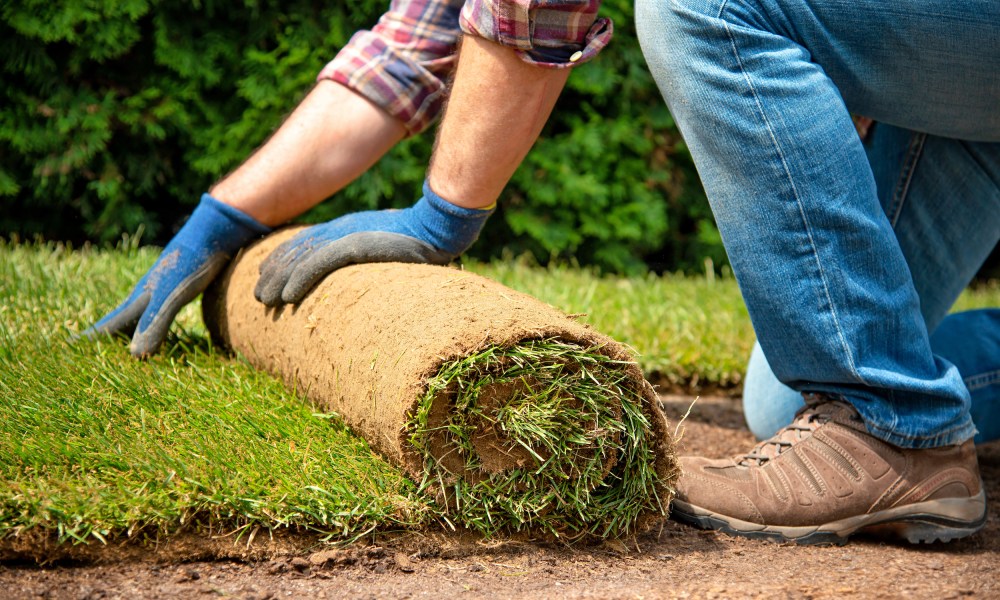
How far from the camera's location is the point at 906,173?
2227mm

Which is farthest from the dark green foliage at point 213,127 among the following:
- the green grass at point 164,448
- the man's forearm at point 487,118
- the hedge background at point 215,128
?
the man's forearm at point 487,118

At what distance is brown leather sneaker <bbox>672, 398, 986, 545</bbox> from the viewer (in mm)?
1814

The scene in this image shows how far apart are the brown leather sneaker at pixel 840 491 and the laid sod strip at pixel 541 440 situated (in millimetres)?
208

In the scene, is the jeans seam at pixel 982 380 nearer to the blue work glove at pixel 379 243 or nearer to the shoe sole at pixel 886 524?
the shoe sole at pixel 886 524

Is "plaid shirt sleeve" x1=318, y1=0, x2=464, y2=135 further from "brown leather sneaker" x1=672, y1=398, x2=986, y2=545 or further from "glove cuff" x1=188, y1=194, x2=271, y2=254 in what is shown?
"brown leather sneaker" x1=672, y1=398, x2=986, y2=545

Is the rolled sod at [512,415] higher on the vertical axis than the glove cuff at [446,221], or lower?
lower

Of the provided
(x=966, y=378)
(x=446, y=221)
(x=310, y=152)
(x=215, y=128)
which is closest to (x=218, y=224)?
(x=310, y=152)

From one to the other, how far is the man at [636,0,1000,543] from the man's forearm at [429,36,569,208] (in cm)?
27

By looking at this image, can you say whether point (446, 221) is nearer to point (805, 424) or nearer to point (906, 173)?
point (805, 424)

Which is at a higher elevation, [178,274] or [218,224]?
[218,224]

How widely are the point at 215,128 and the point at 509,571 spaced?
3.87m

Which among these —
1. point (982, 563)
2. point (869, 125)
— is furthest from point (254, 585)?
point (869, 125)

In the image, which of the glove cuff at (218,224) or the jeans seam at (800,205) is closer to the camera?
the jeans seam at (800,205)

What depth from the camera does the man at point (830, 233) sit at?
169cm
